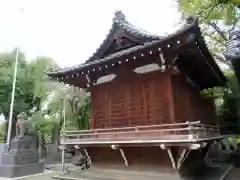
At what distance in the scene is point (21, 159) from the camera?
13.9 meters

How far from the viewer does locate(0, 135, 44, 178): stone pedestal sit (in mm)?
13320

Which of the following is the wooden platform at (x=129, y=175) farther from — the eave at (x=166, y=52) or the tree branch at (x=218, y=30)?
the tree branch at (x=218, y=30)

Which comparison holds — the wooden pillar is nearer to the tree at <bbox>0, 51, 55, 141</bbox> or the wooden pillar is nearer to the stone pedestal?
the stone pedestal

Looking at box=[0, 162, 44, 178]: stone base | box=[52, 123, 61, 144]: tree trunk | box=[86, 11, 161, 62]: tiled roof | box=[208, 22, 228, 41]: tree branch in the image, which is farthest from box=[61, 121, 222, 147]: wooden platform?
box=[52, 123, 61, 144]: tree trunk

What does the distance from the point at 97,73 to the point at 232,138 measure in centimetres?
1061

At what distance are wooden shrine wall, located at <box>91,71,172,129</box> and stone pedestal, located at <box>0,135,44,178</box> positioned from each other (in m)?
6.24

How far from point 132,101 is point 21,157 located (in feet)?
29.2

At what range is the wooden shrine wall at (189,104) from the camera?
9.23m

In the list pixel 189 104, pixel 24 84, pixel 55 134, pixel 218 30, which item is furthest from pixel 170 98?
pixel 55 134

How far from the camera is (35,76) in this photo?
24.6 m

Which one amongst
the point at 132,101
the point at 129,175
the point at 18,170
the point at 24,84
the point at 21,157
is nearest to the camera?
the point at 129,175

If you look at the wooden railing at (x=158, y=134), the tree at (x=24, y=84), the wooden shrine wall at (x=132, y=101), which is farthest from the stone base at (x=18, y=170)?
the tree at (x=24, y=84)

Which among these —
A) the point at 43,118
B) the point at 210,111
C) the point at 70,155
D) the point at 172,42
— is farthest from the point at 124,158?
the point at 43,118

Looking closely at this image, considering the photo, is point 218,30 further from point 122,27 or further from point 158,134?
point 158,134
